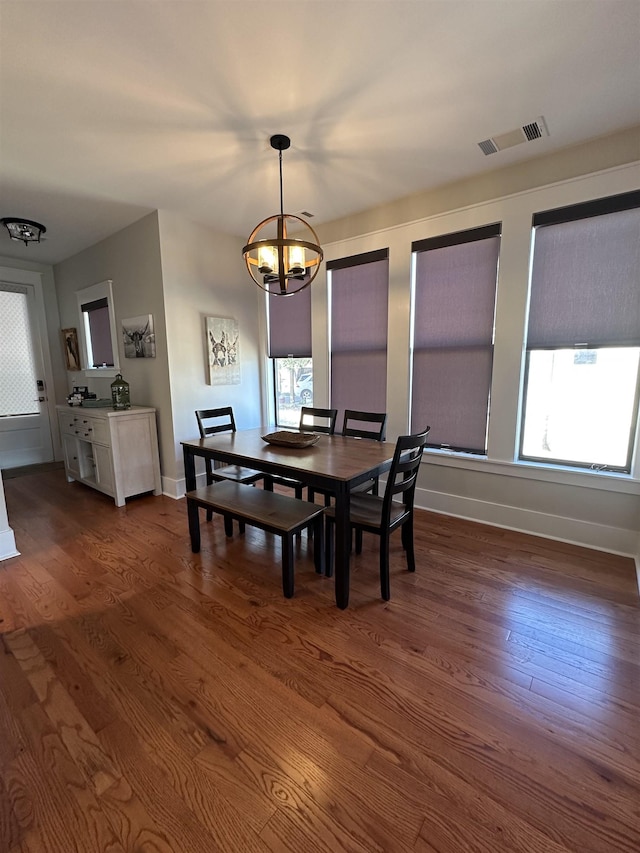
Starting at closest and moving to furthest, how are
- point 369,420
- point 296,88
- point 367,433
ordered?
point 296,88 → point 369,420 → point 367,433

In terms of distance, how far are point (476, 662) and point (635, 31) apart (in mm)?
2978

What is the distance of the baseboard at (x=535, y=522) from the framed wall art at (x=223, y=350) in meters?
2.49

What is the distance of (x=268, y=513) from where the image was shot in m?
2.26

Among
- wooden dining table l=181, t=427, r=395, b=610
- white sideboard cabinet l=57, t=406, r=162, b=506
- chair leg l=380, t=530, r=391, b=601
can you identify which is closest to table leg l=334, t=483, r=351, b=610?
wooden dining table l=181, t=427, r=395, b=610

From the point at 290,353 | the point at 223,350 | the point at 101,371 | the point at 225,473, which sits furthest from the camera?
the point at 101,371

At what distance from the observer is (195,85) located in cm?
190

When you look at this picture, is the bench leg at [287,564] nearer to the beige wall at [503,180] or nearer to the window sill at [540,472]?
the window sill at [540,472]

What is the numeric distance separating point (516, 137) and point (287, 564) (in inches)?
123

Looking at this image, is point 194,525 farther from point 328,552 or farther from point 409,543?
point 409,543

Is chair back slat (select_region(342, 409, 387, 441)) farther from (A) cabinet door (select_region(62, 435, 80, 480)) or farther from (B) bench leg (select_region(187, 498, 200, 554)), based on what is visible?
(A) cabinet door (select_region(62, 435, 80, 480))

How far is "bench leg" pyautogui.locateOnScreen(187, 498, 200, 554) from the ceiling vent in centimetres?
320

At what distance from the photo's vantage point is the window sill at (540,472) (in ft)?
8.26

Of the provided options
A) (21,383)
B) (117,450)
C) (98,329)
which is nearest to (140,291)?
(98,329)

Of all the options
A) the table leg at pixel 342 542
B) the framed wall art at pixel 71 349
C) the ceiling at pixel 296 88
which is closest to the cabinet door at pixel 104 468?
the framed wall art at pixel 71 349
